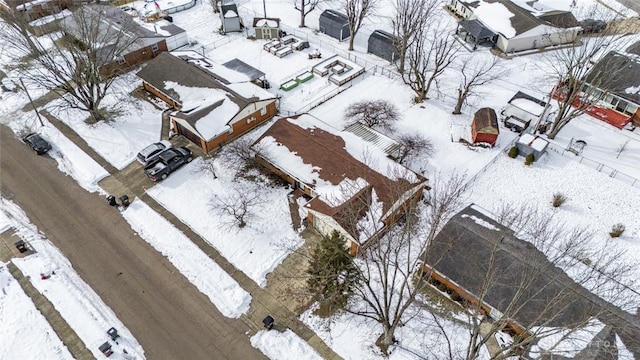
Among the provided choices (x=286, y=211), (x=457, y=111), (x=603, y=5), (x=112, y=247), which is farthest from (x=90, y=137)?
(x=603, y=5)

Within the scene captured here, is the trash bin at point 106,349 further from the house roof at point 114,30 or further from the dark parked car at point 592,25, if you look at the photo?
the dark parked car at point 592,25

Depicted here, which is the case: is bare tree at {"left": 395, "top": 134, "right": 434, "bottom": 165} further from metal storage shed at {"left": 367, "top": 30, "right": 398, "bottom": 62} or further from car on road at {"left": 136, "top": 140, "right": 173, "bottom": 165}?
car on road at {"left": 136, "top": 140, "right": 173, "bottom": 165}

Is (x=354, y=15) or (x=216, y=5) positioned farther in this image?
(x=216, y=5)

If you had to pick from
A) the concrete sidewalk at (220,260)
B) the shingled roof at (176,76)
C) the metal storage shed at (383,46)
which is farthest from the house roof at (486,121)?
the concrete sidewalk at (220,260)

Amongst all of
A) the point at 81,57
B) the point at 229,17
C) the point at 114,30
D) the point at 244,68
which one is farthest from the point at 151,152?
the point at 229,17

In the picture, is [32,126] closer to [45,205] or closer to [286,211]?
[45,205]

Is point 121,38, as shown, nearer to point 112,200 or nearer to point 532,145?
point 112,200
